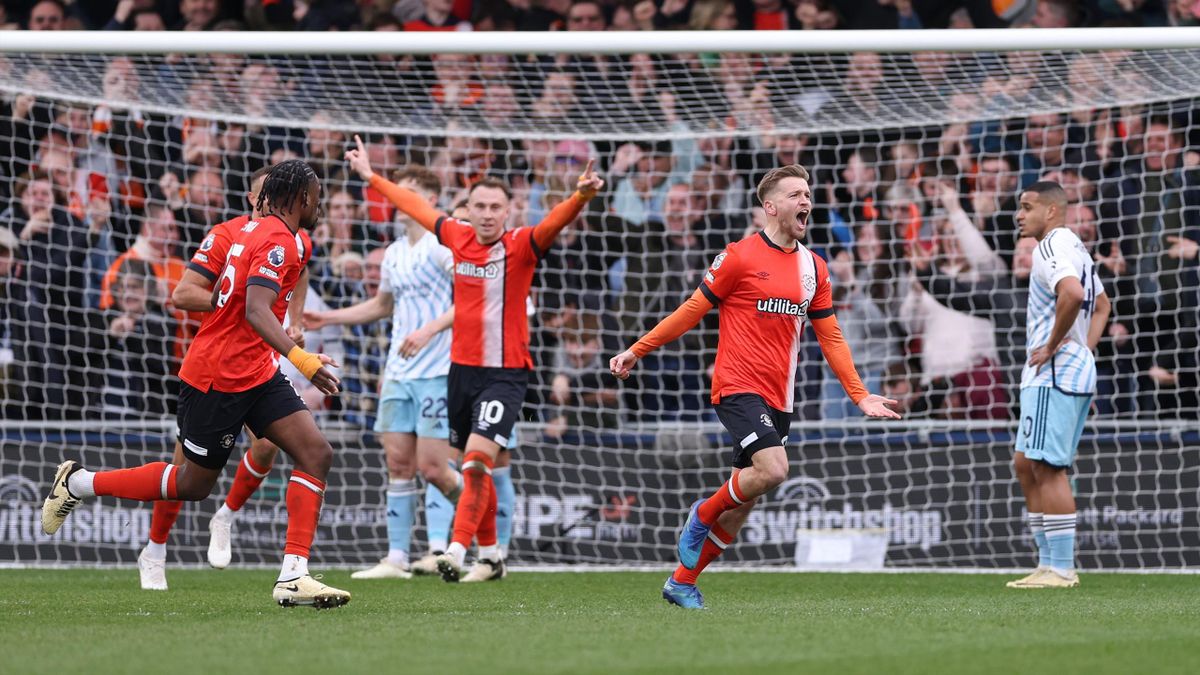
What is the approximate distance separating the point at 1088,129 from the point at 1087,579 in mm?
3648

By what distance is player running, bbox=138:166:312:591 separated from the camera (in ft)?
22.3

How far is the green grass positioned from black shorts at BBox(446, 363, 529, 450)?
0.90m

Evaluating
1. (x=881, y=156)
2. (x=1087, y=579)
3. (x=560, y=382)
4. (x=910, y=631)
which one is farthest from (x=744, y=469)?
(x=881, y=156)

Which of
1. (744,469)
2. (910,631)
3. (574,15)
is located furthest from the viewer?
(574,15)

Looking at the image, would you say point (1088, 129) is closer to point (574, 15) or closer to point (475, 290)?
point (574, 15)

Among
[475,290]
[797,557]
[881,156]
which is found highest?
[881,156]

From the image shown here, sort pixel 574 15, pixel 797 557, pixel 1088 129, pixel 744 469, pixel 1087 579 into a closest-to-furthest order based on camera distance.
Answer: pixel 744 469 < pixel 1087 579 < pixel 797 557 < pixel 1088 129 < pixel 574 15

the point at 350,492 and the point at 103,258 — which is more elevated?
the point at 103,258

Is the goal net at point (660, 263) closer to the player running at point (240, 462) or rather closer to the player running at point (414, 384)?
the player running at point (414, 384)

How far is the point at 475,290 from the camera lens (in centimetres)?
858

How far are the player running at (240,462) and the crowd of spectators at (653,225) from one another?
3098mm

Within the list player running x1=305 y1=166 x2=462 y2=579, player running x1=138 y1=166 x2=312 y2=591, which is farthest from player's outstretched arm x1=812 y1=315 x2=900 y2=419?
player running x1=305 y1=166 x2=462 y2=579

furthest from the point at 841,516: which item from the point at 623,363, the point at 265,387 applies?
the point at 265,387

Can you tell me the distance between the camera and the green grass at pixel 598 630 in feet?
15.3
